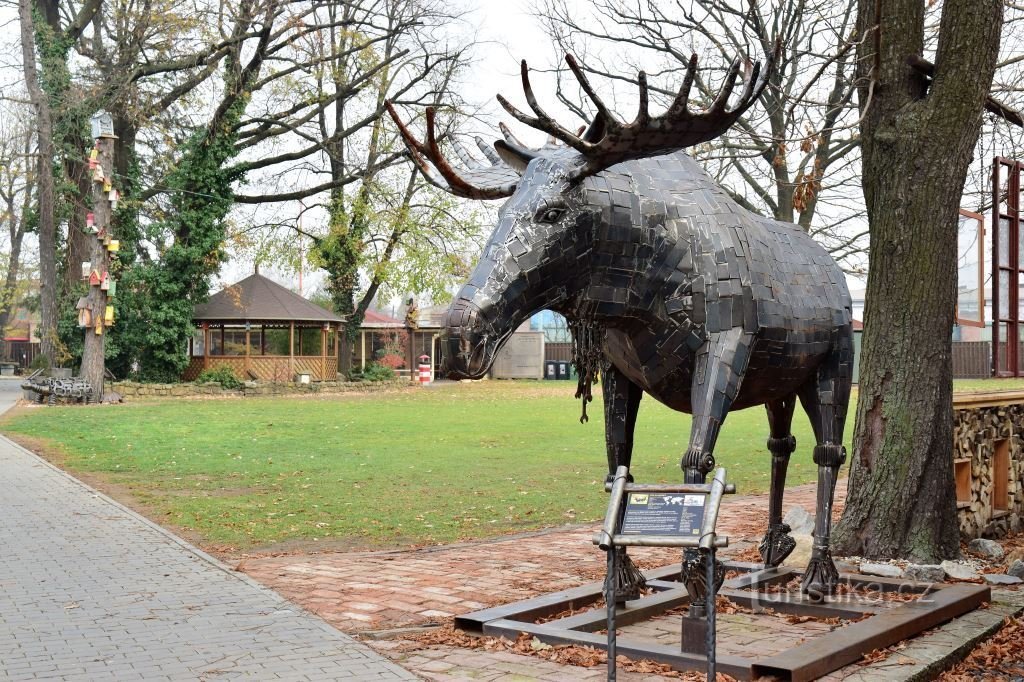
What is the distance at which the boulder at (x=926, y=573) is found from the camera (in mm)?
6454

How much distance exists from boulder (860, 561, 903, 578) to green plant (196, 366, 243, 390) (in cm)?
2789

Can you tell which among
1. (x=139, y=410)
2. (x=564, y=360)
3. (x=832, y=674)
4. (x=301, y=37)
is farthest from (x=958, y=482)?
(x=564, y=360)

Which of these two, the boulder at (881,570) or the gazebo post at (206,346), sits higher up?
the gazebo post at (206,346)

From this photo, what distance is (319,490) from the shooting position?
11680 mm

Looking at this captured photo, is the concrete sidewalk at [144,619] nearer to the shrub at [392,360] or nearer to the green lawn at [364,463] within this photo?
the green lawn at [364,463]

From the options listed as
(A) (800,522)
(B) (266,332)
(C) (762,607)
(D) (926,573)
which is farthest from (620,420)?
(B) (266,332)

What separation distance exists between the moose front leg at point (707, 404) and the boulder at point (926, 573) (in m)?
2.49

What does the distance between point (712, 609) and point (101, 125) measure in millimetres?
26751

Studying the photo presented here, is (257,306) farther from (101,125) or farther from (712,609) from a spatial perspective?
(712,609)

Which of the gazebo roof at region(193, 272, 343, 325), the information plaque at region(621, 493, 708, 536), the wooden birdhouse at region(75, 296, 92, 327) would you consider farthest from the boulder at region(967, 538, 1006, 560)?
the gazebo roof at region(193, 272, 343, 325)

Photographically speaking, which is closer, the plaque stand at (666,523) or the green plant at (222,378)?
the plaque stand at (666,523)

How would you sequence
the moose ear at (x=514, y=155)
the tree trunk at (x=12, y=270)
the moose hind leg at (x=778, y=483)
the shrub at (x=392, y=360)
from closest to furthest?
the moose ear at (x=514, y=155) → the moose hind leg at (x=778, y=483) → the shrub at (x=392, y=360) → the tree trunk at (x=12, y=270)

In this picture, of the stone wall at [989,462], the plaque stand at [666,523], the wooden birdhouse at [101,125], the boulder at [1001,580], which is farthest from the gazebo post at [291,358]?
the plaque stand at [666,523]

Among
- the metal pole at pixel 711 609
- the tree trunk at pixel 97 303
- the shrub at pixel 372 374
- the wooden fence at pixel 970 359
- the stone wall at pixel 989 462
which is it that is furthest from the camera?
the wooden fence at pixel 970 359
